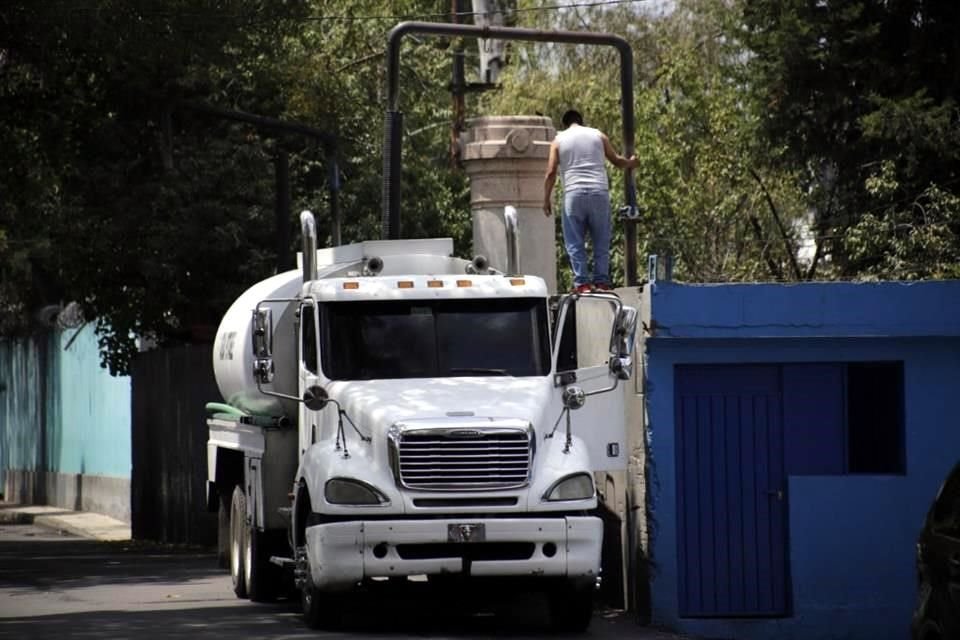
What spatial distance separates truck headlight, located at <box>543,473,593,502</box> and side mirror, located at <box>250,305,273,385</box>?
2584 mm

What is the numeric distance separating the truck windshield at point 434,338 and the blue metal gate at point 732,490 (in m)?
2.23

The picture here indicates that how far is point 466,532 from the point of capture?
48.8 ft

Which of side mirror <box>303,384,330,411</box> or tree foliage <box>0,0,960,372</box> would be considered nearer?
side mirror <box>303,384,330,411</box>

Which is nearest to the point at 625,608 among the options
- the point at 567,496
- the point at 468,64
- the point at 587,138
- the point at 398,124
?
the point at 567,496

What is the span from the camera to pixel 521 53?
152 ft

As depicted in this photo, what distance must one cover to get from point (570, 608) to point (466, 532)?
1390mm

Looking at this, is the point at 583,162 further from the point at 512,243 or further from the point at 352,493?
the point at 352,493

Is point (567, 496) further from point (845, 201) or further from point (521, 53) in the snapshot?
point (521, 53)

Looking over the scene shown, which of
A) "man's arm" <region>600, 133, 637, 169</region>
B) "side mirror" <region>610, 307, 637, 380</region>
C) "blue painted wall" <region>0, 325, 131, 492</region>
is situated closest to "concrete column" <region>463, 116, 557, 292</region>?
"man's arm" <region>600, 133, 637, 169</region>

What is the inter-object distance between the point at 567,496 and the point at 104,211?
16.4m

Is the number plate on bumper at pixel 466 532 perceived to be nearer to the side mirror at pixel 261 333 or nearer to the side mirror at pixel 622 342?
the side mirror at pixel 622 342

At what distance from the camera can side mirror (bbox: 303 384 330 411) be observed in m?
15.8

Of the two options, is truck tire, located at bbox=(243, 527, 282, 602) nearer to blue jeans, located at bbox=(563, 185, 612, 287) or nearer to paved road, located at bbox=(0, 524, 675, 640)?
paved road, located at bbox=(0, 524, 675, 640)

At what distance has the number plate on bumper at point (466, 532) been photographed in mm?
14867
